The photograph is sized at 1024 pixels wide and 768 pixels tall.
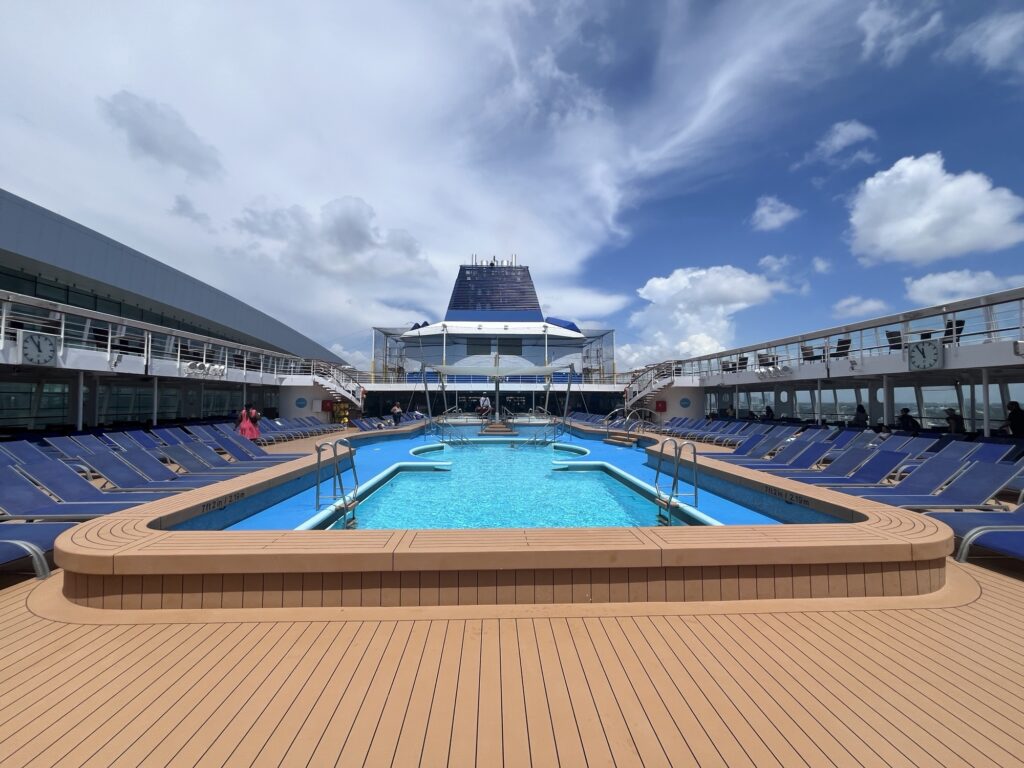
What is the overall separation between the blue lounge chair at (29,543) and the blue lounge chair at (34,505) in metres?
0.38

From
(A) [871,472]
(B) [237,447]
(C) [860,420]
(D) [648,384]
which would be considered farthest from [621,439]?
(B) [237,447]

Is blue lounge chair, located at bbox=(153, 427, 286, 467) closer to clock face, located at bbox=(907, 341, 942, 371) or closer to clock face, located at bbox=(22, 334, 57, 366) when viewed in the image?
clock face, located at bbox=(22, 334, 57, 366)

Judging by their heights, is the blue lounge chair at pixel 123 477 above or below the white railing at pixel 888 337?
below

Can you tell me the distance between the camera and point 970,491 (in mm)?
4191

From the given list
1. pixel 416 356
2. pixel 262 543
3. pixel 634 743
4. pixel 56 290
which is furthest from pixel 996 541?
pixel 416 356

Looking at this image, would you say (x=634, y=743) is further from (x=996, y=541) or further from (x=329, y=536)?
(x=996, y=541)

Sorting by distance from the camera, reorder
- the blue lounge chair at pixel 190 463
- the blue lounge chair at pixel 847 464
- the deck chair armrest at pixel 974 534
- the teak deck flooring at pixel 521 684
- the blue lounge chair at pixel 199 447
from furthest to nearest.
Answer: the blue lounge chair at pixel 199 447
the blue lounge chair at pixel 190 463
the blue lounge chair at pixel 847 464
the deck chair armrest at pixel 974 534
the teak deck flooring at pixel 521 684

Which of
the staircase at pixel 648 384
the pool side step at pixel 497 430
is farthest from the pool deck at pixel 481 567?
the staircase at pixel 648 384

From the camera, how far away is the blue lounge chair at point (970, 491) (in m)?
4.08

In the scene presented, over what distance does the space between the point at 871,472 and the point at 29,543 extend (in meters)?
7.57

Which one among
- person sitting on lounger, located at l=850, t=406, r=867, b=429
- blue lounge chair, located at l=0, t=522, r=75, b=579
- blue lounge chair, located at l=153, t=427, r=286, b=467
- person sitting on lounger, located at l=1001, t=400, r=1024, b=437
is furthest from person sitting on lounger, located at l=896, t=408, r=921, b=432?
blue lounge chair, located at l=0, t=522, r=75, b=579

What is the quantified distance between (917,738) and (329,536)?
108 inches

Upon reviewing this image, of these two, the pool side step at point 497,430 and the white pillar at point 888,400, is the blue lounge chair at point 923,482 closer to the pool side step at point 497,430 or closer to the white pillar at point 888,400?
the white pillar at point 888,400

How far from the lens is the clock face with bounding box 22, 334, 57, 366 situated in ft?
22.7
